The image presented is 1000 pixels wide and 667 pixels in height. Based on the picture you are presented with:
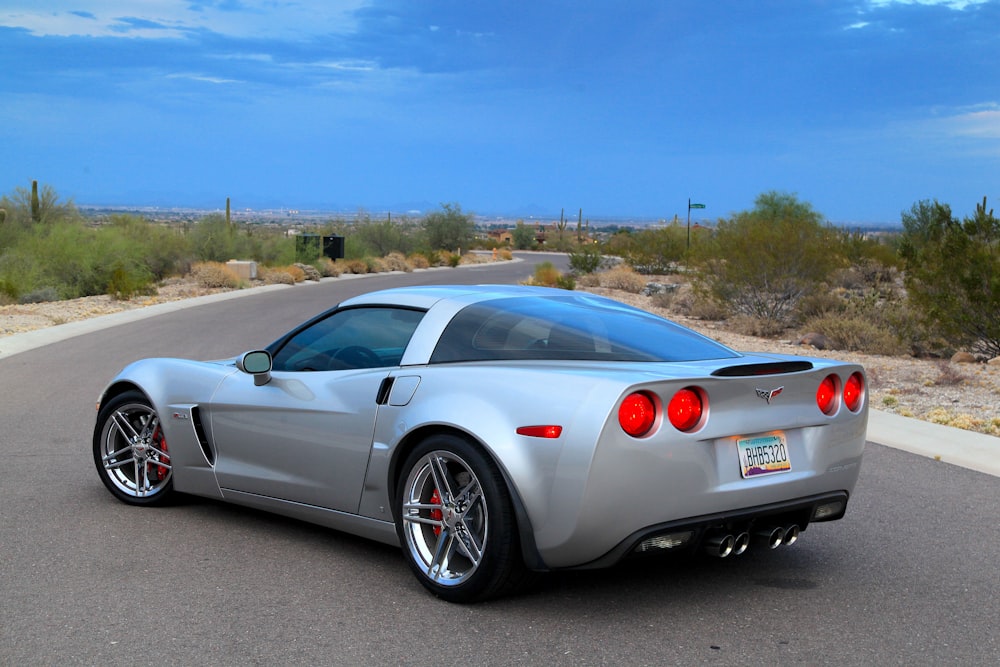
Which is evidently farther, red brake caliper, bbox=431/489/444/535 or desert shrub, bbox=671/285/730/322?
desert shrub, bbox=671/285/730/322

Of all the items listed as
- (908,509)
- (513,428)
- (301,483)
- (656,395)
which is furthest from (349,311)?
(908,509)

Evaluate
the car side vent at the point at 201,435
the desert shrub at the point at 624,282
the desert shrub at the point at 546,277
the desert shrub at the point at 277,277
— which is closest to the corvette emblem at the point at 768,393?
the car side vent at the point at 201,435

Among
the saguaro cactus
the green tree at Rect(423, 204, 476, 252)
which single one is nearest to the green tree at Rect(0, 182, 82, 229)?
the saguaro cactus

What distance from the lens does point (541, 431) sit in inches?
191

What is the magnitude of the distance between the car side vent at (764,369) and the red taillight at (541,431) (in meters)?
0.75

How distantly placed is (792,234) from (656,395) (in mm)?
20282

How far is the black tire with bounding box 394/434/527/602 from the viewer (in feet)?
16.3

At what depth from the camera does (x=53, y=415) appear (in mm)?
10789

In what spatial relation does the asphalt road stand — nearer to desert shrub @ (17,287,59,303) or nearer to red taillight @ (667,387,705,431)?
red taillight @ (667,387,705,431)

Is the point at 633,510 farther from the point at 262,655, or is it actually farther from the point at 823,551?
the point at 823,551

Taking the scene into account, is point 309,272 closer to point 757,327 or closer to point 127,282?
point 127,282

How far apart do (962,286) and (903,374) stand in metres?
3.72

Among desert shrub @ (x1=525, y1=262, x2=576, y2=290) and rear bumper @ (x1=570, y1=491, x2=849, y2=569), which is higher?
rear bumper @ (x1=570, y1=491, x2=849, y2=569)

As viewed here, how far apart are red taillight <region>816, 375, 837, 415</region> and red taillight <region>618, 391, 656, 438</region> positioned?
3.57ft
